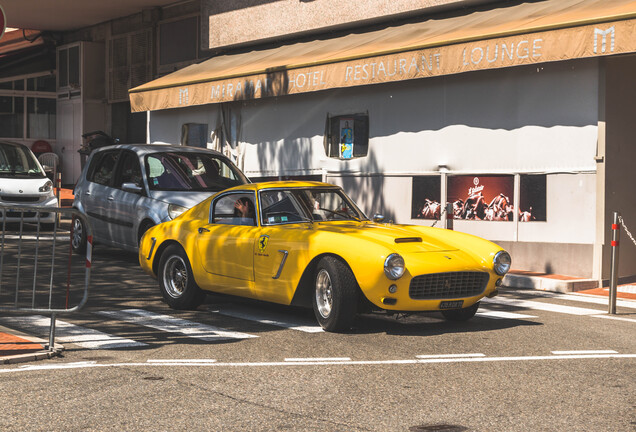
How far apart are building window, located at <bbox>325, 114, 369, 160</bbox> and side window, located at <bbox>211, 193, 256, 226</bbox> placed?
823 centimetres

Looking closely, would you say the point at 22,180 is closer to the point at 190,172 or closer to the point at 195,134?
the point at 195,134

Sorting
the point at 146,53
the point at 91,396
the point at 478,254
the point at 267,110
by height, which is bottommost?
the point at 91,396

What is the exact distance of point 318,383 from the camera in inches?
→ 256

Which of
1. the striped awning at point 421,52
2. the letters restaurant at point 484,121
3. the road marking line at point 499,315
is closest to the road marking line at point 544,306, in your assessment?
the road marking line at point 499,315

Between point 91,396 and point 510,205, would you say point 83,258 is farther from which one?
point 91,396

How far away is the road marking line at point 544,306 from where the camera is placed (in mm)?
10648

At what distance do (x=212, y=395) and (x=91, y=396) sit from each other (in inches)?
29.5

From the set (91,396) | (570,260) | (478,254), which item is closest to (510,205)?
(570,260)

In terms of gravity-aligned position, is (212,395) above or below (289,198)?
below

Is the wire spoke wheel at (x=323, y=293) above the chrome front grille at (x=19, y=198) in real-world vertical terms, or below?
below

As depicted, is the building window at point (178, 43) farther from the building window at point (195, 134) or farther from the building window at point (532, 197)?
the building window at point (532, 197)

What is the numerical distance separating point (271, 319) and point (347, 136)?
9479 mm

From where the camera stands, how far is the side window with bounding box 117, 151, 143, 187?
14.4 m

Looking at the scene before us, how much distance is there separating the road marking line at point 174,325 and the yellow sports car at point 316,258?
54 centimetres
